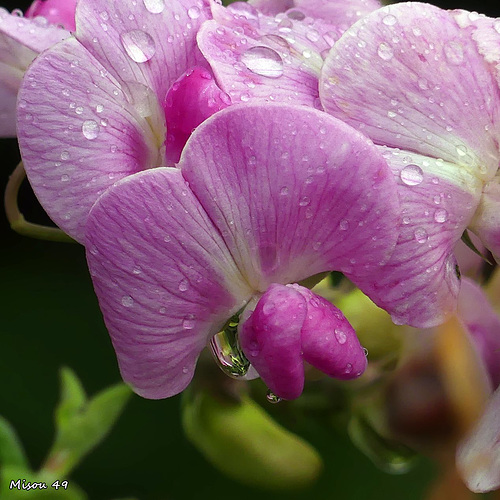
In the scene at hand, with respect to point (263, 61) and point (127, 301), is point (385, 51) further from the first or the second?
point (127, 301)

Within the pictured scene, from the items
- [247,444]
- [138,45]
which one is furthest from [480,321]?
[138,45]

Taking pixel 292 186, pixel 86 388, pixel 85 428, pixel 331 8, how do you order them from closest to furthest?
pixel 292 186 → pixel 331 8 → pixel 85 428 → pixel 86 388

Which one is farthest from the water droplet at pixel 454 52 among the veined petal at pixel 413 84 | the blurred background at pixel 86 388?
the blurred background at pixel 86 388

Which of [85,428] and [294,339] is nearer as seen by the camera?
[294,339]

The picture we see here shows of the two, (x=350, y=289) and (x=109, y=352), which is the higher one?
(x=350, y=289)

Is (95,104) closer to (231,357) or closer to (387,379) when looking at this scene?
(231,357)

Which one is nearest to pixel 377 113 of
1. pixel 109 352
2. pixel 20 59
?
pixel 20 59
